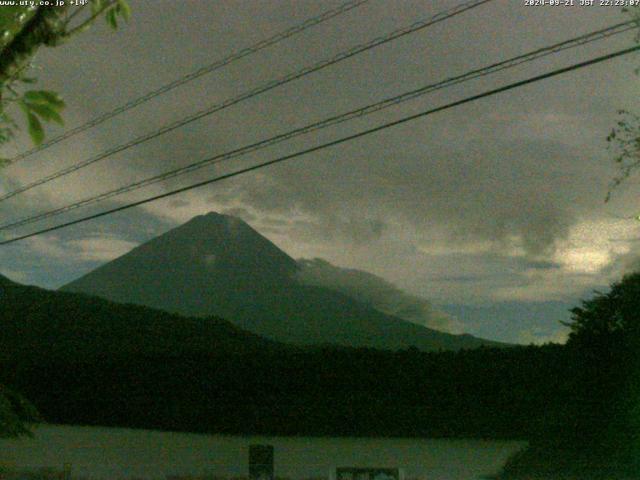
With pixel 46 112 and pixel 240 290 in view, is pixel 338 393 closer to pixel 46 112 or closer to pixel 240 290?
pixel 46 112

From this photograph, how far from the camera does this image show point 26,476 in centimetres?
2148

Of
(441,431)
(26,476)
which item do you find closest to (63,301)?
(26,476)

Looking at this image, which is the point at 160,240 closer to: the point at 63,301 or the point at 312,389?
the point at 63,301

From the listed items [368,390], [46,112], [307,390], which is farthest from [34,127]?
[307,390]

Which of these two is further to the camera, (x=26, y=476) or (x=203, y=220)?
(x=203, y=220)

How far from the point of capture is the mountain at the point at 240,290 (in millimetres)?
60062

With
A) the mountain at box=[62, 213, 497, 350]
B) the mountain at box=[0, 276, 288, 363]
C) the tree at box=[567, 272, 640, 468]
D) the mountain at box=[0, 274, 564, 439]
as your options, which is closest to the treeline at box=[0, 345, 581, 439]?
the mountain at box=[0, 274, 564, 439]

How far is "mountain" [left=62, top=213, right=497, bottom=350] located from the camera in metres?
60.1

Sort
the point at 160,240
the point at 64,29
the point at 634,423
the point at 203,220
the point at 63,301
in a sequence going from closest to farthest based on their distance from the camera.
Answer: the point at 64,29 < the point at 634,423 < the point at 63,301 < the point at 160,240 < the point at 203,220

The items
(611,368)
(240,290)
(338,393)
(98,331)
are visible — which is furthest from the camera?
(240,290)

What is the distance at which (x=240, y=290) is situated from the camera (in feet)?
271

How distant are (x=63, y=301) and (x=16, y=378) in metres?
6.66

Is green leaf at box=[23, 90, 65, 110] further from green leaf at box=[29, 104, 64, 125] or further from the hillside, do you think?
the hillside

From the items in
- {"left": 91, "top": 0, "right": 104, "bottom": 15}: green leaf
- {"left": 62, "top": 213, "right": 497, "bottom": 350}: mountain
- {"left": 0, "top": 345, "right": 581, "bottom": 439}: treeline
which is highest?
{"left": 62, "top": 213, "right": 497, "bottom": 350}: mountain
